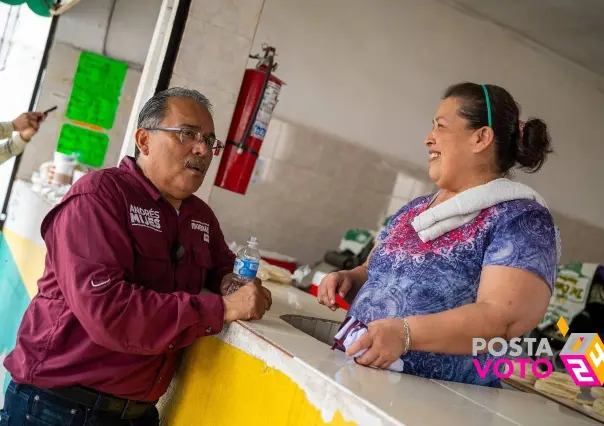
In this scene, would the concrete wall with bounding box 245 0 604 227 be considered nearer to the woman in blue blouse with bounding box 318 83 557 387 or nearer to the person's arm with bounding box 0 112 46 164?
the person's arm with bounding box 0 112 46 164

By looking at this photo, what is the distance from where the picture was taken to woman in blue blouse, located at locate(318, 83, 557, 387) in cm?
151

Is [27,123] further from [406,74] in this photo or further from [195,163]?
[406,74]

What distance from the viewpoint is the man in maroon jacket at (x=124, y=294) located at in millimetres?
1676

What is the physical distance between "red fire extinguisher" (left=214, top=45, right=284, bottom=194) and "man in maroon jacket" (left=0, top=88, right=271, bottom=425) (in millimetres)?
1203

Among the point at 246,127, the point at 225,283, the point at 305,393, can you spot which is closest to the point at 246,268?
the point at 225,283

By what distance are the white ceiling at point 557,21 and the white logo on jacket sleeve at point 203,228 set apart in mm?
4690

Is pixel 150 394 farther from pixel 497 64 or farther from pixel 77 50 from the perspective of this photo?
pixel 497 64

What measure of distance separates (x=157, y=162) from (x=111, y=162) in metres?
3.87

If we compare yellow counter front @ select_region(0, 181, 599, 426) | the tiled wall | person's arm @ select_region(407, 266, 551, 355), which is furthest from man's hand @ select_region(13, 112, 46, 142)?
person's arm @ select_region(407, 266, 551, 355)

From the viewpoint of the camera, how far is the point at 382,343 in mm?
1519

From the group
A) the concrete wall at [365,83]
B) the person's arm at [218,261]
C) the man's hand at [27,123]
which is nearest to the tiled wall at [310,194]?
the concrete wall at [365,83]

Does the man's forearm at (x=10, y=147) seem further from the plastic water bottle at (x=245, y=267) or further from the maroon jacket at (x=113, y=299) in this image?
the plastic water bottle at (x=245, y=267)

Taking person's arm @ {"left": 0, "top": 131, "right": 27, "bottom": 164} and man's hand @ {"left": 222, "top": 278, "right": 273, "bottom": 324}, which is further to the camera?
person's arm @ {"left": 0, "top": 131, "right": 27, "bottom": 164}

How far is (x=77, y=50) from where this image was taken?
5.48m
